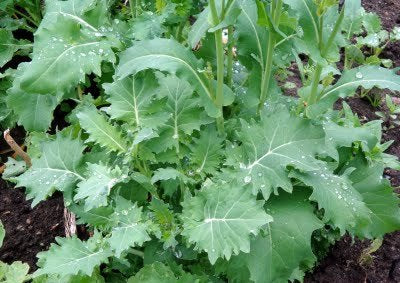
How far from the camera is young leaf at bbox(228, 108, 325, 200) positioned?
6.22 feet

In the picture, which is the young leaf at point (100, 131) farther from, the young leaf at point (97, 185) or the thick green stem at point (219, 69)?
the thick green stem at point (219, 69)

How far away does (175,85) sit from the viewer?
2.28 meters

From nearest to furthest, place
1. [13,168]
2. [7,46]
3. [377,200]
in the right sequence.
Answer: [377,200]
[13,168]
[7,46]

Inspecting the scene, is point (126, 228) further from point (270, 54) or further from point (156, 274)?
point (270, 54)

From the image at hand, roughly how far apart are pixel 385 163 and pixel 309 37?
2.36 ft

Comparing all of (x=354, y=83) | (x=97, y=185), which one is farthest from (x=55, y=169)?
(x=354, y=83)

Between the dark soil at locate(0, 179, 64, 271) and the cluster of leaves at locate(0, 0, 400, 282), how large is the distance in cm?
41

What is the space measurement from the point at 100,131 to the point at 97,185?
0.30 metres

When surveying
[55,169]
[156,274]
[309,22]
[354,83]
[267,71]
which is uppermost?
[309,22]

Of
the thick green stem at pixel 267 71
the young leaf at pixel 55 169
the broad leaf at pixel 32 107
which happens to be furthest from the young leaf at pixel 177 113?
the broad leaf at pixel 32 107

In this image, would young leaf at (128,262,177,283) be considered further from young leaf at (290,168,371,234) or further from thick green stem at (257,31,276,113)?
thick green stem at (257,31,276,113)

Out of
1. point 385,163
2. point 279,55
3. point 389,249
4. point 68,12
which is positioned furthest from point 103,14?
point 389,249

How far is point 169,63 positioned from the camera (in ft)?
6.74

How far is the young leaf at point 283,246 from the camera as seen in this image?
192 cm
